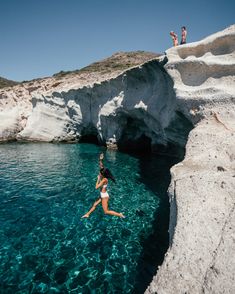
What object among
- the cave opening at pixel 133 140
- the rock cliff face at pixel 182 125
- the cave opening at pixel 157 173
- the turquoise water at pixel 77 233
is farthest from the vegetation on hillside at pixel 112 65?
the turquoise water at pixel 77 233

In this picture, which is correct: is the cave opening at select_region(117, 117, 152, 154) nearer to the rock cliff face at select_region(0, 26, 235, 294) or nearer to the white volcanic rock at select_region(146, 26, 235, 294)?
the rock cliff face at select_region(0, 26, 235, 294)

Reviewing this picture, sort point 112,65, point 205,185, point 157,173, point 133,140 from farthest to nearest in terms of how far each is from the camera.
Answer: point 112,65
point 133,140
point 157,173
point 205,185

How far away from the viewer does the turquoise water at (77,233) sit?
22.1 feet

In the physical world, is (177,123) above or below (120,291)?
above

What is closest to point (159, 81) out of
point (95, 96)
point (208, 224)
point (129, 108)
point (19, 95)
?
point (129, 108)

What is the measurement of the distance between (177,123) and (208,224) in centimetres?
1121

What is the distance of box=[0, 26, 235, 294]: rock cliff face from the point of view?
4445mm

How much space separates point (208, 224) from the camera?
199 inches

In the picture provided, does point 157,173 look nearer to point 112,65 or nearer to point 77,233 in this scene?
point 77,233

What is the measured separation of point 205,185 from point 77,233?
18.0 ft

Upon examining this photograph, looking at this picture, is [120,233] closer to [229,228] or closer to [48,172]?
[229,228]

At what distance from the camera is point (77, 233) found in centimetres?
899

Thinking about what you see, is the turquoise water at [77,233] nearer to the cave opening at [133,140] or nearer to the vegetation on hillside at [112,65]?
the cave opening at [133,140]

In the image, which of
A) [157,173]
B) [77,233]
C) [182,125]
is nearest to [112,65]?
[182,125]
